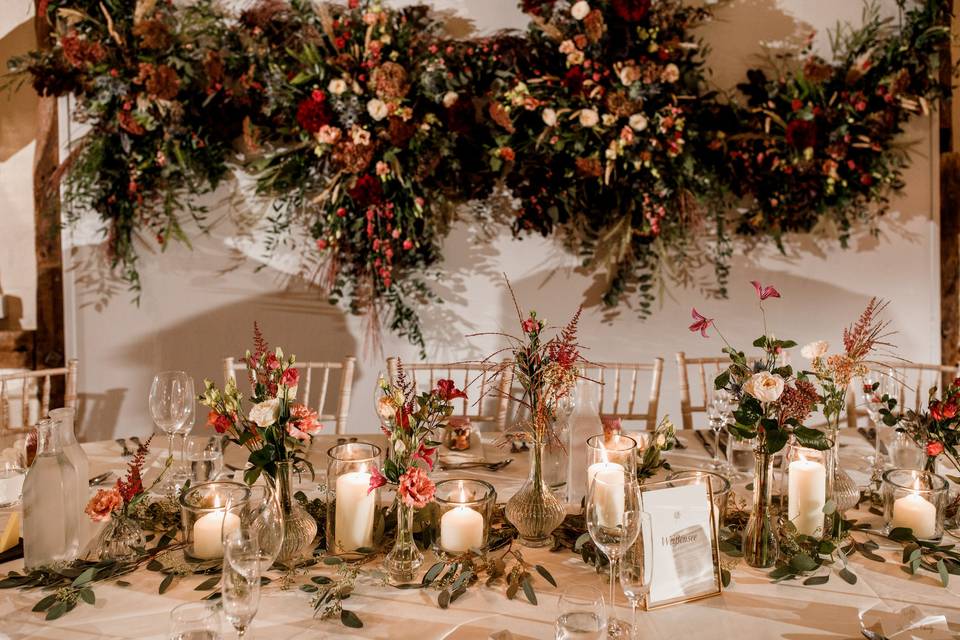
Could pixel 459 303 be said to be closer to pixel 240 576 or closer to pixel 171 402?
pixel 171 402

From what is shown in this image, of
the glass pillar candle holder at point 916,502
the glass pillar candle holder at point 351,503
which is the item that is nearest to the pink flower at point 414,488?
the glass pillar candle holder at point 351,503

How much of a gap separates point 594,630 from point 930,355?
2.86 m

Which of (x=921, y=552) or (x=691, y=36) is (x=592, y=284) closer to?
(x=691, y=36)

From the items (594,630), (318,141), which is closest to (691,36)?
(318,141)

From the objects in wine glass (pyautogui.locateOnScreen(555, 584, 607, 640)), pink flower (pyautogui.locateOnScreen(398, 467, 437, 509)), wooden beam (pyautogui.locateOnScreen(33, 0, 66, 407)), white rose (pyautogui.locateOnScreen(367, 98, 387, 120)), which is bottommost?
wine glass (pyautogui.locateOnScreen(555, 584, 607, 640))

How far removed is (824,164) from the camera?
2826 mm

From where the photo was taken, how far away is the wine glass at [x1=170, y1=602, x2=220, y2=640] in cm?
93

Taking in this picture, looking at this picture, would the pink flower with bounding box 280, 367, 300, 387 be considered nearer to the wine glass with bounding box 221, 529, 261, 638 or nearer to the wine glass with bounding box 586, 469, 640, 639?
the wine glass with bounding box 221, 529, 261, 638

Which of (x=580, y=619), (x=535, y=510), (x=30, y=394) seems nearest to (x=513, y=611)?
(x=580, y=619)

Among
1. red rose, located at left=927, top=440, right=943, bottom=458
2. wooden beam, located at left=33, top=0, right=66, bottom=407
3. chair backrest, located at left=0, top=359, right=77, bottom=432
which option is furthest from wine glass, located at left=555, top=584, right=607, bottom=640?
wooden beam, located at left=33, top=0, right=66, bottom=407

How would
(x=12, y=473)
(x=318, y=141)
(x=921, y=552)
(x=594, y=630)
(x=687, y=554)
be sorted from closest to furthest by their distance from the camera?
(x=594, y=630)
(x=687, y=554)
(x=921, y=552)
(x=12, y=473)
(x=318, y=141)

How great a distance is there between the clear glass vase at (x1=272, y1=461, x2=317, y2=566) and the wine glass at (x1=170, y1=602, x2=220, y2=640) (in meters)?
0.23

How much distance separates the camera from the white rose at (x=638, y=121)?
273cm

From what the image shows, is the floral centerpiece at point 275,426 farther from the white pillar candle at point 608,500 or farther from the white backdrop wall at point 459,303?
the white backdrop wall at point 459,303
